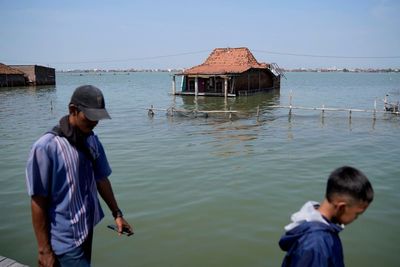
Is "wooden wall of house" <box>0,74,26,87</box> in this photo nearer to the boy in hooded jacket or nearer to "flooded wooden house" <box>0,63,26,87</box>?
"flooded wooden house" <box>0,63,26,87</box>

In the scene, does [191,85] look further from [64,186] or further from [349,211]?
[349,211]

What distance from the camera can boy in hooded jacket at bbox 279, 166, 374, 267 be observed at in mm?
2133

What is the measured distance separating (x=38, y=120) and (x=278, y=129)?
14853 mm

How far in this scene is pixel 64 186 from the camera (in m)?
2.76

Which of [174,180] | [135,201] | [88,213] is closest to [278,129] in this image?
[174,180]

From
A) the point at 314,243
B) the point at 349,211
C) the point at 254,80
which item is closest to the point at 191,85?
the point at 254,80

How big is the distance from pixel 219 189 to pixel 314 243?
736cm

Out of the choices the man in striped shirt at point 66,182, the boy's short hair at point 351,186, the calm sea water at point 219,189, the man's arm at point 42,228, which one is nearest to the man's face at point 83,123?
the man in striped shirt at point 66,182

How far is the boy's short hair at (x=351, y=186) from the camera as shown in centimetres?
222

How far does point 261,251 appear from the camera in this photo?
21.1 feet

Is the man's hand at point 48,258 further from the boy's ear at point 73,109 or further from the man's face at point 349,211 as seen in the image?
the man's face at point 349,211

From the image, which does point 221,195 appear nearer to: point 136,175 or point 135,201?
point 135,201

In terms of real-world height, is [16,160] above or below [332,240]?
below

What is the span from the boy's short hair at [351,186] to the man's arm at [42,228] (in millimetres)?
2036
